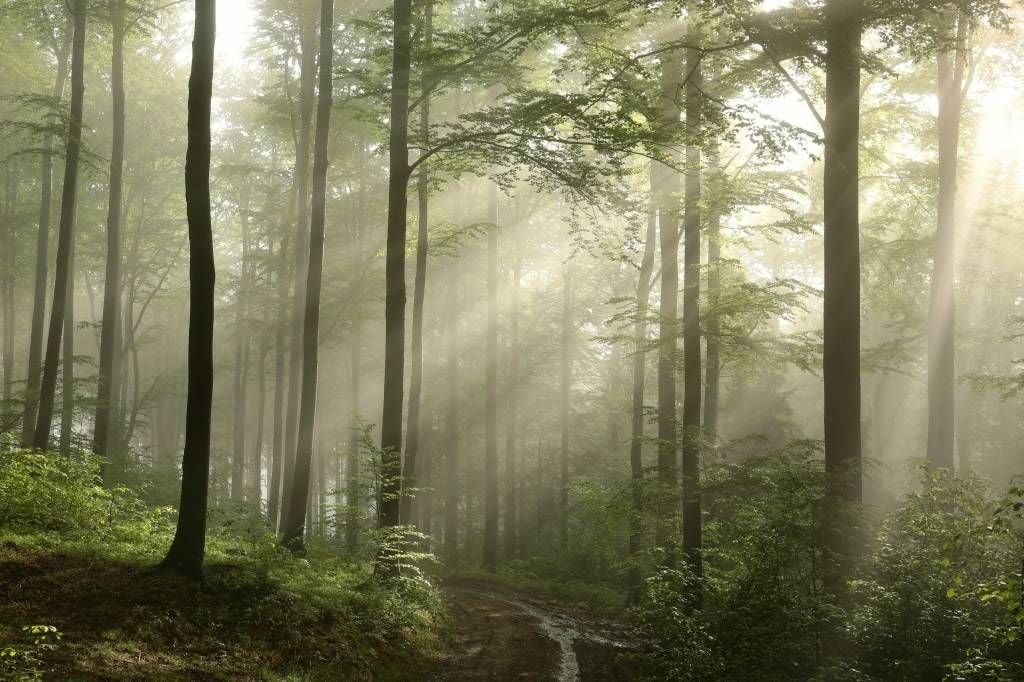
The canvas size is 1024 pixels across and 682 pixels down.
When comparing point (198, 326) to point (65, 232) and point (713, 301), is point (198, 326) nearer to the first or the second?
point (65, 232)

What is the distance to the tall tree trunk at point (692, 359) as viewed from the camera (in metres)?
12.4

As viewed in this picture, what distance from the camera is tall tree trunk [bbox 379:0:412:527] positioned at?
1247 cm

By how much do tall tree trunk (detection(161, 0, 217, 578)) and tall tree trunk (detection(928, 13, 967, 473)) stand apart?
15311mm

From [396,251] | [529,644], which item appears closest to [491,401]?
[396,251]

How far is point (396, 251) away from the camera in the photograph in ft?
41.3

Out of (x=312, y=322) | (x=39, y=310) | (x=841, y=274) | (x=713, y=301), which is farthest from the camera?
(x=39, y=310)

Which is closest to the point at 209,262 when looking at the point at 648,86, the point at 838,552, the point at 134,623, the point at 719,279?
the point at 134,623

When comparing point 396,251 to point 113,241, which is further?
point 113,241

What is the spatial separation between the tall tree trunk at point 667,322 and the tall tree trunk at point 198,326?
6.78 meters

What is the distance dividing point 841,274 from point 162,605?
1024 centimetres

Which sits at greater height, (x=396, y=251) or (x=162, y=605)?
(x=396, y=251)

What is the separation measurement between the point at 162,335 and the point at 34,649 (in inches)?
1648

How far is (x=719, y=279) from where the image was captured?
1561 centimetres

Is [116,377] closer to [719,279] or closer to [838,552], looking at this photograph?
[719,279]
